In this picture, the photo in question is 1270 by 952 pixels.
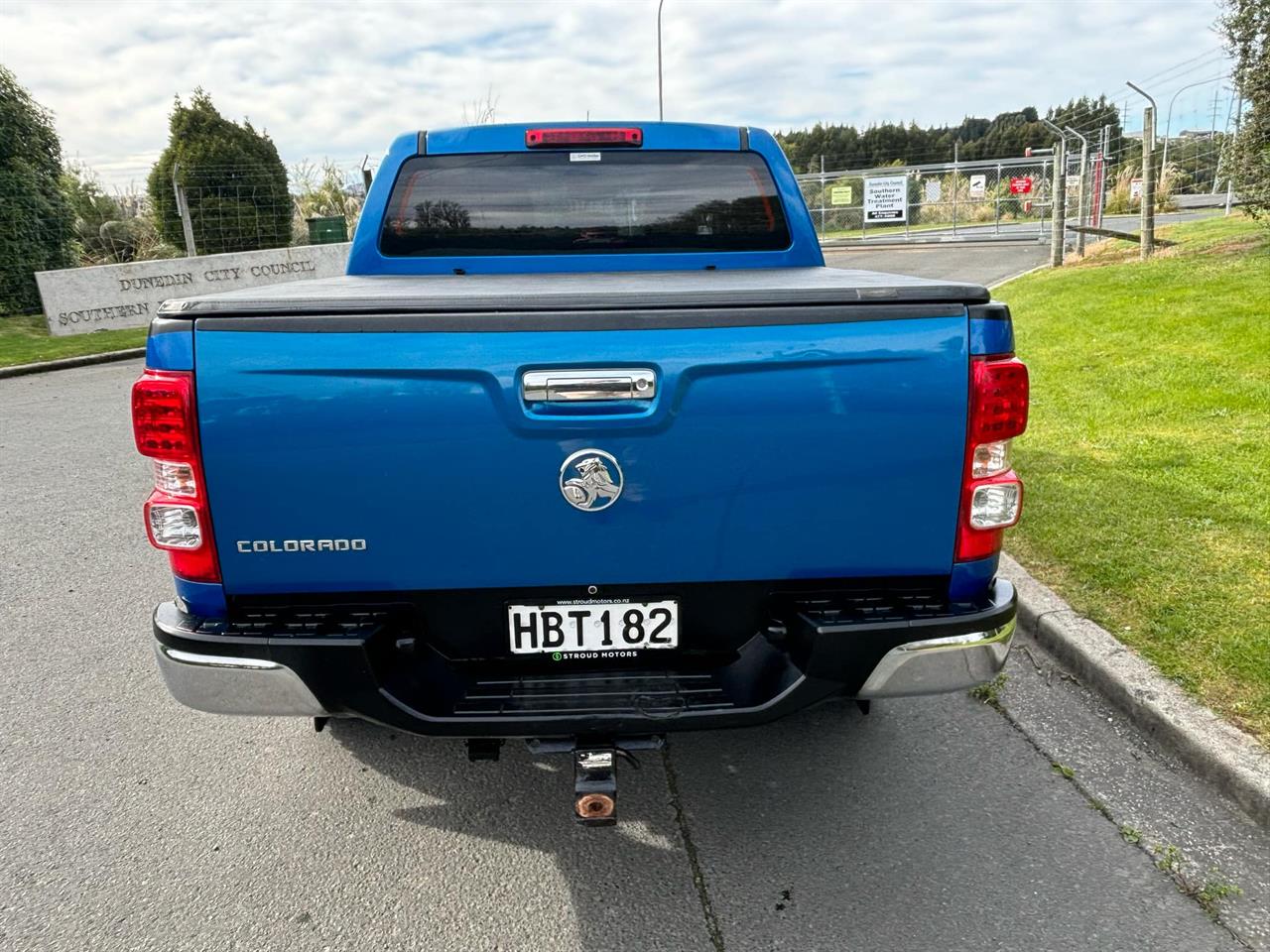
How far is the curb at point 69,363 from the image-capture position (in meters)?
13.0

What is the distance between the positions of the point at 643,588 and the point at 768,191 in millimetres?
2346

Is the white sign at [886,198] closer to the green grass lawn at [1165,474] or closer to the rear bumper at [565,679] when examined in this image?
the green grass lawn at [1165,474]

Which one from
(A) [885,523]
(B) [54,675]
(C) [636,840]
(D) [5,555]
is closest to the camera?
(A) [885,523]

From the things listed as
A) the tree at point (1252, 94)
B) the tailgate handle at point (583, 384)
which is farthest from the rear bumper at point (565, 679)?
the tree at point (1252, 94)

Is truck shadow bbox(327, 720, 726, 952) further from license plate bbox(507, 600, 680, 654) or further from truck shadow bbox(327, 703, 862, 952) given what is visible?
license plate bbox(507, 600, 680, 654)

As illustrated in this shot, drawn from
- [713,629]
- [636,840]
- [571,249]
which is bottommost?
[636,840]

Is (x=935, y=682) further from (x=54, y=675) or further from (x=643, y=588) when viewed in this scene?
(x=54, y=675)

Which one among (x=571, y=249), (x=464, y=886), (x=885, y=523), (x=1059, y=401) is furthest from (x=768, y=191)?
(x=1059, y=401)

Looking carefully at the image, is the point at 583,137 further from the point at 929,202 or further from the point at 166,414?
the point at 929,202

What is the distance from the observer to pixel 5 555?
539 cm

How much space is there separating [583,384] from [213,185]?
71.9 feet

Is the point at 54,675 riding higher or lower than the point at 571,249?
lower

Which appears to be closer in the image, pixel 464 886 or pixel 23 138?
pixel 464 886

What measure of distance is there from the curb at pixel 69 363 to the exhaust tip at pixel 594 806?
13726mm
